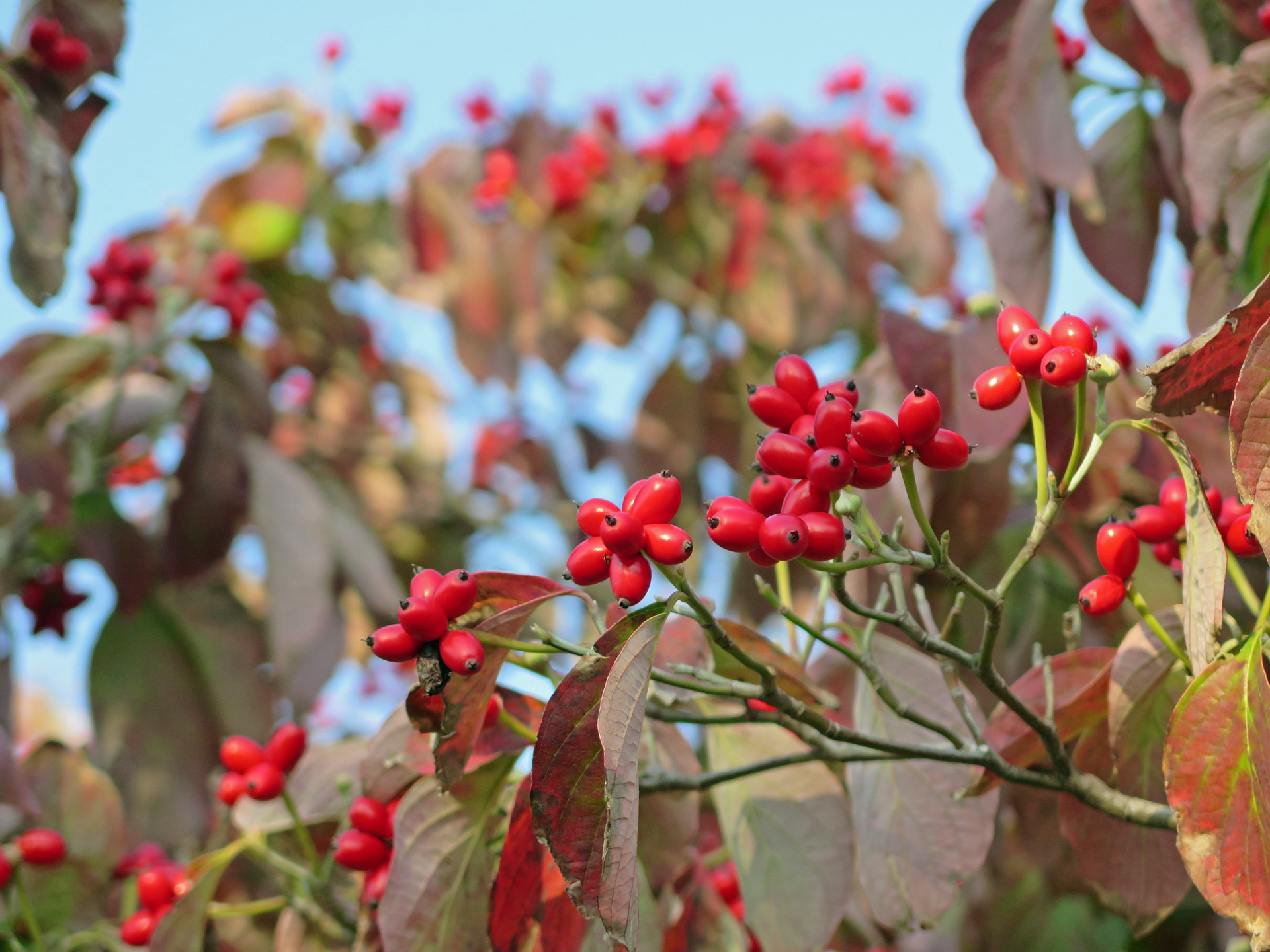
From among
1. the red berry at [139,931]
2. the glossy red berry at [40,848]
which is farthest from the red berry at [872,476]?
the glossy red berry at [40,848]

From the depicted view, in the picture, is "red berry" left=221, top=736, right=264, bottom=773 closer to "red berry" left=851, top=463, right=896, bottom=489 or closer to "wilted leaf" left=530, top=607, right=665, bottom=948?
"wilted leaf" left=530, top=607, right=665, bottom=948

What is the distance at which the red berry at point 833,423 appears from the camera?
808 mm

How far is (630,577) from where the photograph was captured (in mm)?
803

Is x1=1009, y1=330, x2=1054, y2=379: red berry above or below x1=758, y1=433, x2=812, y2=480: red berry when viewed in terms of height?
above

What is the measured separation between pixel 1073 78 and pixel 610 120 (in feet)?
8.13

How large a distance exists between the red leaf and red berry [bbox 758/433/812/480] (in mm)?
381

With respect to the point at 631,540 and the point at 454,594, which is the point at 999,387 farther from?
the point at 454,594

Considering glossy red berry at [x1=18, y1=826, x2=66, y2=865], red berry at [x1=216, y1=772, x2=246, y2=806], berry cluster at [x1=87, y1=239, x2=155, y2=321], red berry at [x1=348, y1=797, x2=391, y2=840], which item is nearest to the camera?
red berry at [x1=348, y1=797, x2=391, y2=840]

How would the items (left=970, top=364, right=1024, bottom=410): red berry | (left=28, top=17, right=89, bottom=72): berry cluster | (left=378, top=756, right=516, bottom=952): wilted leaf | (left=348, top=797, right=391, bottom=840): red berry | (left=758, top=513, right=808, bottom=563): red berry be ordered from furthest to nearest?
(left=28, top=17, right=89, bottom=72): berry cluster, (left=348, top=797, right=391, bottom=840): red berry, (left=378, top=756, right=516, bottom=952): wilted leaf, (left=970, top=364, right=1024, bottom=410): red berry, (left=758, top=513, right=808, bottom=563): red berry

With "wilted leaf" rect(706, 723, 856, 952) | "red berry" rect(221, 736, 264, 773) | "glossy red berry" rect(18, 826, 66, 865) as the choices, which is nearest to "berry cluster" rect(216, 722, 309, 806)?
"red berry" rect(221, 736, 264, 773)

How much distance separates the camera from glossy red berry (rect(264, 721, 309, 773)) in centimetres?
129

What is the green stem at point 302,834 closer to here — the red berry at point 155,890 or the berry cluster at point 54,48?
the red berry at point 155,890

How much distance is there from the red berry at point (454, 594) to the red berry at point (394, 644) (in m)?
0.03

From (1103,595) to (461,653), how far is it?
49 cm
